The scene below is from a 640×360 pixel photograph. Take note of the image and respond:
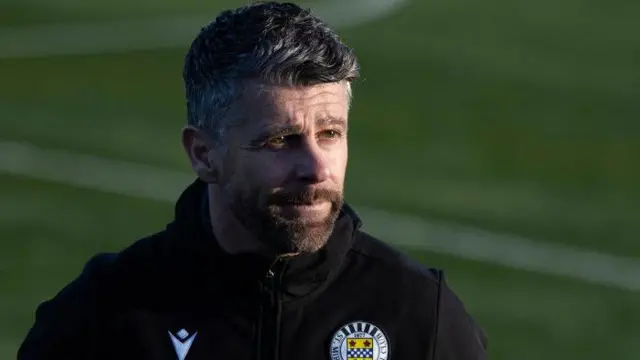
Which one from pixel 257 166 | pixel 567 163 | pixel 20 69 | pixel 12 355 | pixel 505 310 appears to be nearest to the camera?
pixel 257 166

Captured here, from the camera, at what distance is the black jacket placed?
4.91 metres

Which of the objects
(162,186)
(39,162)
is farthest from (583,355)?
(39,162)

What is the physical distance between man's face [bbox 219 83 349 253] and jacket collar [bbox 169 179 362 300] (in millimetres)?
179

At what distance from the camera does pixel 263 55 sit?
4.68 m

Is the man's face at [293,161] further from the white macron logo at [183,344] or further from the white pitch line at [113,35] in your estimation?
the white pitch line at [113,35]

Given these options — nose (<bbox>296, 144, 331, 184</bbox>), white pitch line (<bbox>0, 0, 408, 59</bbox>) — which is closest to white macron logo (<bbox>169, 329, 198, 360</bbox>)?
nose (<bbox>296, 144, 331, 184</bbox>)

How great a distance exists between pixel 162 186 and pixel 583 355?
374 centimetres

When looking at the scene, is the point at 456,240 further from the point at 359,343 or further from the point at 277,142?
the point at 277,142

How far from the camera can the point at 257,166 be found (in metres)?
4.73

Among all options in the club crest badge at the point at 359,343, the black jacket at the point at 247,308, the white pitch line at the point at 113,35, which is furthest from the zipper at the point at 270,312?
the white pitch line at the point at 113,35

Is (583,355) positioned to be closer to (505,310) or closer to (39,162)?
(505,310)

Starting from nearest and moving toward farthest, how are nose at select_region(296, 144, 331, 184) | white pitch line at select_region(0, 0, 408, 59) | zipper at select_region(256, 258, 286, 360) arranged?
nose at select_region(296, 144, 331, 184) → zipper at select_region(256, 258, 286, 360) → white pitch line at select_region(0, 0, 408, 59)

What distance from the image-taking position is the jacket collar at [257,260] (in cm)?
490

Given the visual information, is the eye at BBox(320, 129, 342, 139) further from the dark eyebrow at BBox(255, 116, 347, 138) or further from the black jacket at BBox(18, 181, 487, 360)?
the black jacket at BBox(18, 181, 487, 360)
